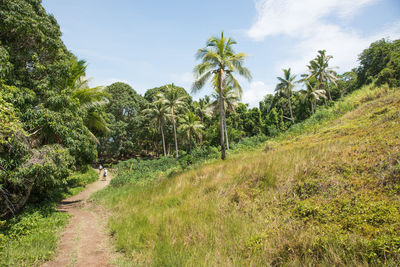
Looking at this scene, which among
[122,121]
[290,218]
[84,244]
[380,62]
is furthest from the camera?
[122,121]

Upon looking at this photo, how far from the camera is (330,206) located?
3943 mm

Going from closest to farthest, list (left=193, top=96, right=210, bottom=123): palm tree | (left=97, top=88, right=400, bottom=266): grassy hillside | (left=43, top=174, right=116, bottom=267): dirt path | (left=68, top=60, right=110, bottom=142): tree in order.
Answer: (left=97, top=88, right=400, bottom=266): grassy hillside, (left=43, top=174, right=116, bottom=267): dirt path, (left=68, top=60, right=110, bottom=142): tree, (left=193, top=96, right=210, bottom=123): palm tree

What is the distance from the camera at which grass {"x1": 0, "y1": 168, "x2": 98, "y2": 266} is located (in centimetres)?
422

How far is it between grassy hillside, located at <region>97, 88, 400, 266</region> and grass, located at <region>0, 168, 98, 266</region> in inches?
66.3

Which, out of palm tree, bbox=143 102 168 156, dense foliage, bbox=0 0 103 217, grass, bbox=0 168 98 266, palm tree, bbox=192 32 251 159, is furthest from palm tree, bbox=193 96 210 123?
grass, bbox=0 168 98 266

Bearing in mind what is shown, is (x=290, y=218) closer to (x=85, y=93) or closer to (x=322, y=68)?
(x=85, y=93)

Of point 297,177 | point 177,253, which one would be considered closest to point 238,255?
point 177,253

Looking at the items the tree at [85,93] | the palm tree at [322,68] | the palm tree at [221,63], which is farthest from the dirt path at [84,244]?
the palm tree at [322,68]

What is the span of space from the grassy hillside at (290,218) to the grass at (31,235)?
1684 mm

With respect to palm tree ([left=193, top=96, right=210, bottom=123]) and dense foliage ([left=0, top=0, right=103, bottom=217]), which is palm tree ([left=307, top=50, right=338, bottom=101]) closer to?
palm tree ([left=193, top=96, right=210, bottom=123])

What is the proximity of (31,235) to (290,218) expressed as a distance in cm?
680

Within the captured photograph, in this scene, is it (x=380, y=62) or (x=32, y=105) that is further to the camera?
(x=380, y=62)

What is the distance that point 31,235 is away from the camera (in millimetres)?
5355

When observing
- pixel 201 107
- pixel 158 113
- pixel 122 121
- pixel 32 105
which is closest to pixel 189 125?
pixel 158 113
